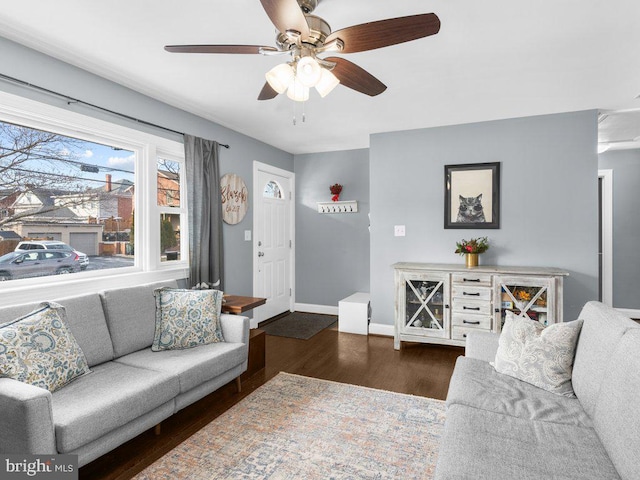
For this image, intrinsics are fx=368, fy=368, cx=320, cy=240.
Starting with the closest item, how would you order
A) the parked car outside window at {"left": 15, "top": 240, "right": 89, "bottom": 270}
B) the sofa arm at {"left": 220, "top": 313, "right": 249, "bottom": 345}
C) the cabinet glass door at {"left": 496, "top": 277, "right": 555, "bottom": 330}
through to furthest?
the parked car outside window at {"left": 15, "top": 240, "right": 89, "bottom": 270} → the sofa arm at {"left": 220, "top": 313, "right": 249, "bottom": 345} → the cabinet glass door at {"left": 496, "top": 277, "right": 555, "bottom": 330}

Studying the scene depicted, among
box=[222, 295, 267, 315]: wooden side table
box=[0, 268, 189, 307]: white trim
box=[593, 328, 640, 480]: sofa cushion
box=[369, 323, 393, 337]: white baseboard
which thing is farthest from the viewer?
box=[369, 323, 393, 337]: white baseboard

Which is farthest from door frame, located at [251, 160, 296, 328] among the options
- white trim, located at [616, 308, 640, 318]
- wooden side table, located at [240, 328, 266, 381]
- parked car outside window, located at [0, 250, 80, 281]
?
white trim, located at [616, 308, 640, 318]

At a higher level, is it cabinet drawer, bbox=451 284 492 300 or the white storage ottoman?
cabinet drawer, bbox=451 284 492 300

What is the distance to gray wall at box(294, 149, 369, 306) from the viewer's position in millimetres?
5176

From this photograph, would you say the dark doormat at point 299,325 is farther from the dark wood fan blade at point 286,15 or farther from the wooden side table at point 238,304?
the dark wood fan blade at point 286,15

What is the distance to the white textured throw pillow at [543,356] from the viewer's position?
1.88 m

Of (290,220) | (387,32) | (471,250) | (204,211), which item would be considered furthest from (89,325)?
(290,220)

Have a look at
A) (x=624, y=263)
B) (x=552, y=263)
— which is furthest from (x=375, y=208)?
(x=624, y=263)

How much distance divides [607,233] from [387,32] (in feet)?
16.7

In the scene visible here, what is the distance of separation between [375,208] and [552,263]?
1.90m

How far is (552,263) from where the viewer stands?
12.0 feet

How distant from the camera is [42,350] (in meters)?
1.89

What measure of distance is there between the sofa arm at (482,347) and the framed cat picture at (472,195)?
169 cm

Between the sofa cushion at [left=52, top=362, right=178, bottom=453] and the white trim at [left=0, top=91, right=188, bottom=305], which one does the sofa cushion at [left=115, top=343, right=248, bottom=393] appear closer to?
the sofa cushion at [left=52, top=362, right=178, bottom=453]
